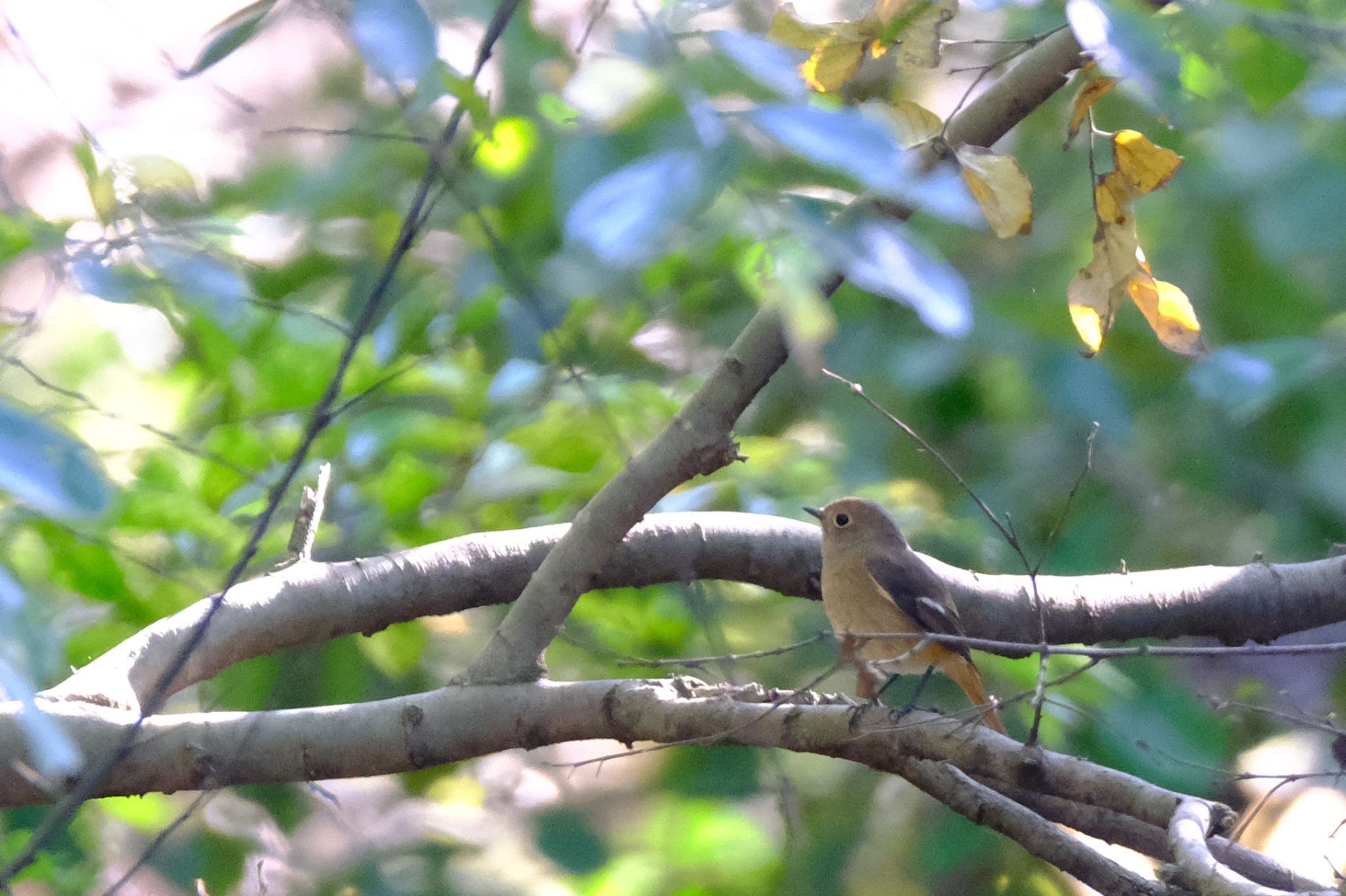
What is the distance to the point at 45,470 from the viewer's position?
593 mm

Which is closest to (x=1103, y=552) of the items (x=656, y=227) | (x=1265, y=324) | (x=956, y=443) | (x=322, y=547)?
(x=956, y=443)

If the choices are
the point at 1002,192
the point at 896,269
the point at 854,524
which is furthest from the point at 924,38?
the point at 854,524

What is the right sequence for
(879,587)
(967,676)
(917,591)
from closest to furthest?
1. (967,676)
2. (917,591)
3. (879,587)

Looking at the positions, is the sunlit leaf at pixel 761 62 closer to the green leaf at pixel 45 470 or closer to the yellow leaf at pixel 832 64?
the green leaf at pixel 45 470

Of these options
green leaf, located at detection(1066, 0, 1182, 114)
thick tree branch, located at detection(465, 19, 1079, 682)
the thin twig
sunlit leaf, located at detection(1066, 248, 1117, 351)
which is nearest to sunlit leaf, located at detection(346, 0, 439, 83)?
the thin twig

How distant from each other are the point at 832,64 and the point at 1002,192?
12.0 inches

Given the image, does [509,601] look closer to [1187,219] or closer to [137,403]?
[137,403]

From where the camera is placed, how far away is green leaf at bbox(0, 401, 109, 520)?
0.57 metres

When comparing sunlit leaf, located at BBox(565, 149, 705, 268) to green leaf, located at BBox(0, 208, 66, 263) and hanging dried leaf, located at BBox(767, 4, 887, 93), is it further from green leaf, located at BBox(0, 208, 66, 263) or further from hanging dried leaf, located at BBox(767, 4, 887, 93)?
green leaf, located at BBox(0, 208, 66, 263)

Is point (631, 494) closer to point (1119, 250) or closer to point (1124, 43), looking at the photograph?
point (1119, 250)

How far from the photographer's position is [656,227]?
23.5 inches

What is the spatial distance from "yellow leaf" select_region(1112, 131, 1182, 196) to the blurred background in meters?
0.14

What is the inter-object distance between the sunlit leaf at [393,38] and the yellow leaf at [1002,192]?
64cm

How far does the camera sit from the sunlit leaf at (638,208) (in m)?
0.59
